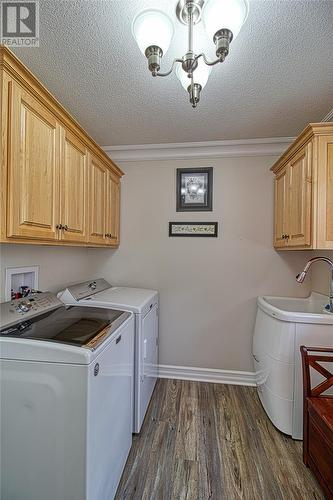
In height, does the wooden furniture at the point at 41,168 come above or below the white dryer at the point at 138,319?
above

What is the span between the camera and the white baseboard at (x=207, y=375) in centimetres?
248

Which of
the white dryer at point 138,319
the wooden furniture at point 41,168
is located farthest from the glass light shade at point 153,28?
the white dryer at point 138,319

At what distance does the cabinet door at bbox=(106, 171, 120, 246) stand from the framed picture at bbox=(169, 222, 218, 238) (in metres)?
0.59

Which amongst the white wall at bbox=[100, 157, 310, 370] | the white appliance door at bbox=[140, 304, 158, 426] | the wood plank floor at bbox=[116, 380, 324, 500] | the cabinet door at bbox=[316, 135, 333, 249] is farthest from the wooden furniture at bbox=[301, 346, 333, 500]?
the white appliance door at bbox=[140, 304, 158, 426]

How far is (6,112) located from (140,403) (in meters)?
1.95

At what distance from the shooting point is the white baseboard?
2.48 metres

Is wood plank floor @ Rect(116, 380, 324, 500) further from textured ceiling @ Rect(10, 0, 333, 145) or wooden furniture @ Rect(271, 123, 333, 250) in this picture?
textured ceiling @ Rect(10, 0, 333, 145)

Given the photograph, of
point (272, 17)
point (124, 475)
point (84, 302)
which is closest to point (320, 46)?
point (272, 17)

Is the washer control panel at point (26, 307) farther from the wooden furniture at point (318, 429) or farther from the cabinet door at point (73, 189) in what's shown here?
the wooden furniture at point (318, 429)

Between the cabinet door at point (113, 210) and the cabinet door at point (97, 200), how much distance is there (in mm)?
A: 91

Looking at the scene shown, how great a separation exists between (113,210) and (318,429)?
89.6 inches

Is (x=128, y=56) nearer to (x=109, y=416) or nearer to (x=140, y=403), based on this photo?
(x=109, y=416)

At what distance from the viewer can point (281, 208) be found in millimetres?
2250

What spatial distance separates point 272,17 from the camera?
117 cm
